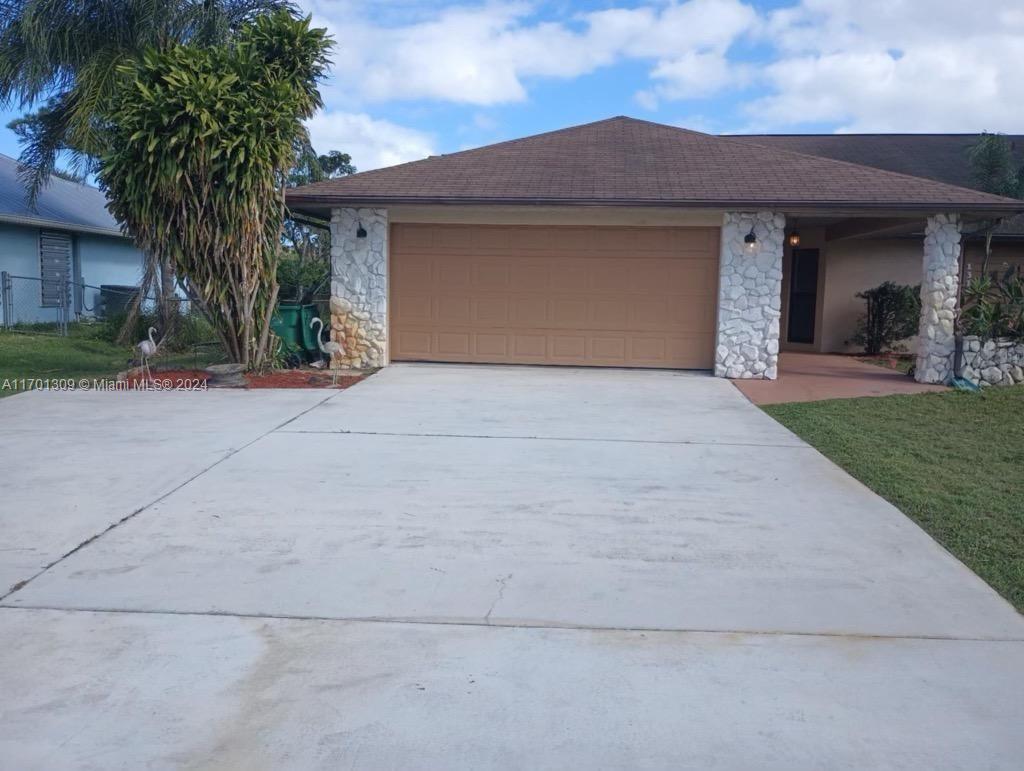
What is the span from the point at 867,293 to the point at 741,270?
5203 mm

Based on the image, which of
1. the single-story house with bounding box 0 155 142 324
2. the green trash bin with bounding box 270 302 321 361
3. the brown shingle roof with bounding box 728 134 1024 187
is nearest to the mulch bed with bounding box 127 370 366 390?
the green trash bin with bounding box 270 302 321 361

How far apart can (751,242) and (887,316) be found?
18.3ft

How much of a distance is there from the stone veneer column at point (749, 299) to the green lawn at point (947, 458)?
2252 millimetres

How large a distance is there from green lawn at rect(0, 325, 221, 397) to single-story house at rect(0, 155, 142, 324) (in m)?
2.57

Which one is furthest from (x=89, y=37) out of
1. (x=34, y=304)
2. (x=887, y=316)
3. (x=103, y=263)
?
(x=887, y=316)

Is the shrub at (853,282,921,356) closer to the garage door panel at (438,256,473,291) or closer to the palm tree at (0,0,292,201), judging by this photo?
the garage door panel at (438,256,473,291)

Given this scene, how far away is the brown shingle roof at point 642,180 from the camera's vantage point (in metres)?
13.4

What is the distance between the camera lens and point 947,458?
9.04 m

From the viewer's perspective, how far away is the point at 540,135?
17609 millimetres

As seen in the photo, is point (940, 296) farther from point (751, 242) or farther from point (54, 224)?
point (54, 224)

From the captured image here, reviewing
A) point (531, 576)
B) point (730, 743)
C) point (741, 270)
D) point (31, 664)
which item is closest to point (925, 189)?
point (741, 270)

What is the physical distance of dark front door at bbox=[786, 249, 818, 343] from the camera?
19219mm

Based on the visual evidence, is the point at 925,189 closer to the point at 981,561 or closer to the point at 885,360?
the point at 885,360

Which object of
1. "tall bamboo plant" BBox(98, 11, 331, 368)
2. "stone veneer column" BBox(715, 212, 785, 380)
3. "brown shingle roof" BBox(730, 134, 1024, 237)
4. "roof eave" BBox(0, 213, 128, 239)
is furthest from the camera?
"roof eave" BBox(0, 213, 128, 239)
